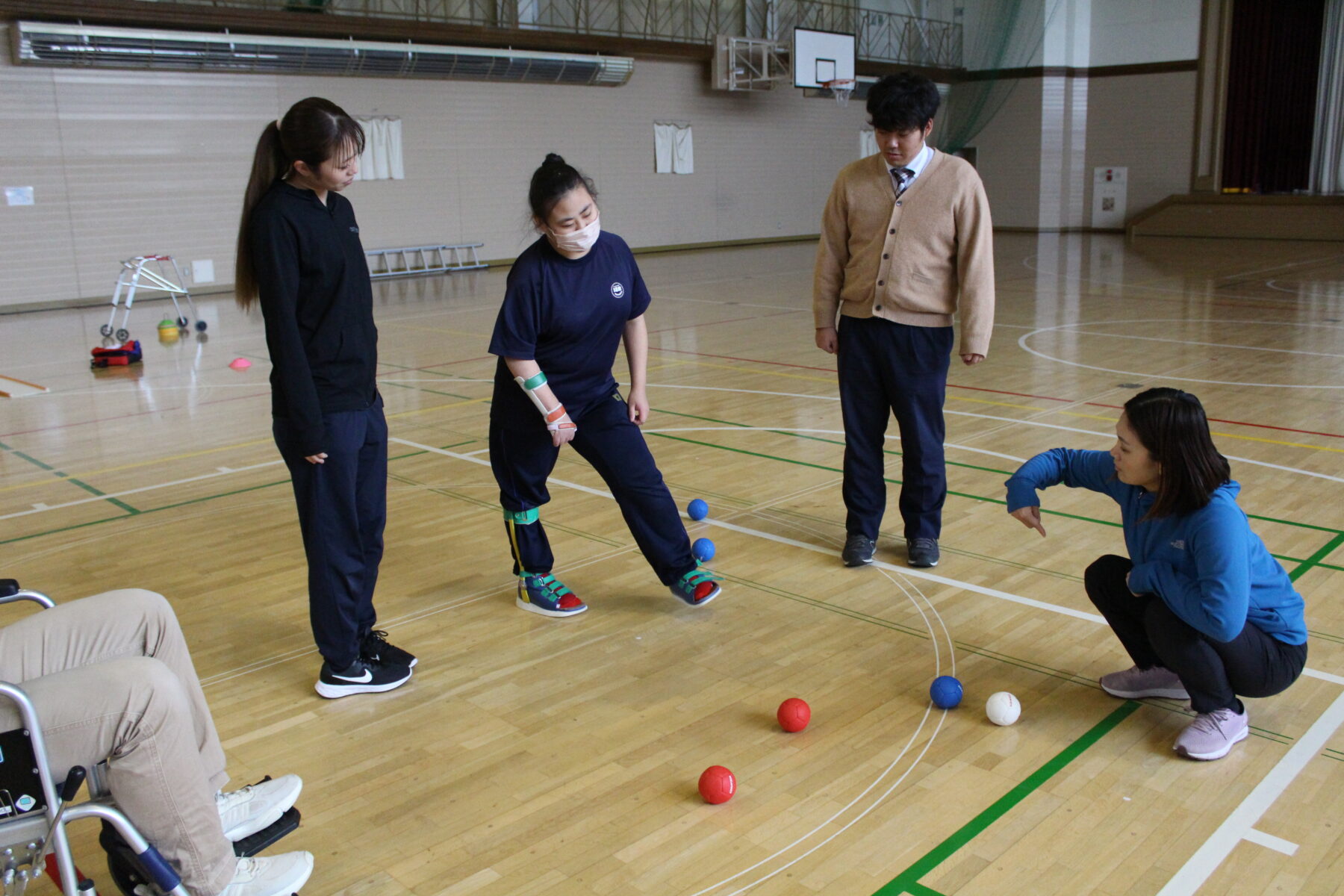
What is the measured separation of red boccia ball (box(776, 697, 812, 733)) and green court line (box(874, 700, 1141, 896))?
1.60 ft

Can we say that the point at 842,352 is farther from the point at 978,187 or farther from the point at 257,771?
the point at 257,771

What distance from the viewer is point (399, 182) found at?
15.3 meters

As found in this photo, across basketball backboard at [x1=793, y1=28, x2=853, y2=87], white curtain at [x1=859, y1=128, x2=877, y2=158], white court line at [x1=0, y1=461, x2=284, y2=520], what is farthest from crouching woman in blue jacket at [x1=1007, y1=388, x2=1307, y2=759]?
white curtain at [x1=859, y1=128, x2=877, y2=158]

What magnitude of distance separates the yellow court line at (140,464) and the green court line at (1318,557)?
4.68 m

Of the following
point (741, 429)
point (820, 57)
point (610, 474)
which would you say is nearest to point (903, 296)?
point (610, 474)

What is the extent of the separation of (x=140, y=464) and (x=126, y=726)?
14.0 feet

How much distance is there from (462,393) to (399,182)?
364 inches

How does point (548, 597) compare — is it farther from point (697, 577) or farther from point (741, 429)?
point (741, 429)

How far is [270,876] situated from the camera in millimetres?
1918

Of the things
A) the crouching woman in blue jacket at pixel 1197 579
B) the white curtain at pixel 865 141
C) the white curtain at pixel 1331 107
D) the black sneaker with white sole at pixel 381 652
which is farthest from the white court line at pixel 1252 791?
the white curtain at pixel 865 141

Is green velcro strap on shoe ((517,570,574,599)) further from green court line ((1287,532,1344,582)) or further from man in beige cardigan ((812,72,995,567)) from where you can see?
green court line ((1287,532,1344,582))

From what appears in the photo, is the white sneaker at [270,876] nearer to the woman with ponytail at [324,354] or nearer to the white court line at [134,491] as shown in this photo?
the woman with ponytail at [324,354]

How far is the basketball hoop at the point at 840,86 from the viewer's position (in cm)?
1814

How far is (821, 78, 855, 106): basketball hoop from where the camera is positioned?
1814cm
